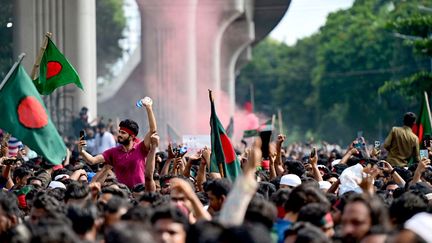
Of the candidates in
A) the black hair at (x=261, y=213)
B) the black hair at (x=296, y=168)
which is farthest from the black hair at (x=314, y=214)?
the black hair at (x=296, y=168)

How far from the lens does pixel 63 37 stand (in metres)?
36.3

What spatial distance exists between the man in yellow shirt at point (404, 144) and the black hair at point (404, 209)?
858 cm

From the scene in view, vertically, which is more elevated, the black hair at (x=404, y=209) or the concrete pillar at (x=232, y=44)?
the black hair at (x=404, y=209)

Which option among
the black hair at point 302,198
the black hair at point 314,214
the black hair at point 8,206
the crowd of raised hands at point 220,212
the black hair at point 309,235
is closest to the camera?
the crowd of raised hands at point 220,212

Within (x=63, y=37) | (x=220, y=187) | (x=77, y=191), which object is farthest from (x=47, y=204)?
(x=63, y=37)

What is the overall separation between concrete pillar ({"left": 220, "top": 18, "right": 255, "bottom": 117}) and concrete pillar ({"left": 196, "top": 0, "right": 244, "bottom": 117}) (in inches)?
67.5

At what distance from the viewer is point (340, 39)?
9294 cm

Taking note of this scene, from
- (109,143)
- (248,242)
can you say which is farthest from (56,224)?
(109,143)

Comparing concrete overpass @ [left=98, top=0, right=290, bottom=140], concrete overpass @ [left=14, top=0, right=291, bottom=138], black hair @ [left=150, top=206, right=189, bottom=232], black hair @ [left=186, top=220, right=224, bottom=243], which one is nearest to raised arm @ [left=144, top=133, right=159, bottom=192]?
black hair @ [left=150, top=206, right=189, bottom=232]

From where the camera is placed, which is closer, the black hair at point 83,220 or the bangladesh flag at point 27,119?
the black hair at point 83,220

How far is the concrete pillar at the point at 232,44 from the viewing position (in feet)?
192

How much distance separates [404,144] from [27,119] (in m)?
7.84

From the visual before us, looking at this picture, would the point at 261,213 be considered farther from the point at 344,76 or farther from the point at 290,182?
the point at 344,76

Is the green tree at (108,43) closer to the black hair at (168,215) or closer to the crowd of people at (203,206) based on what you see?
the crowd of people at (203,206)
